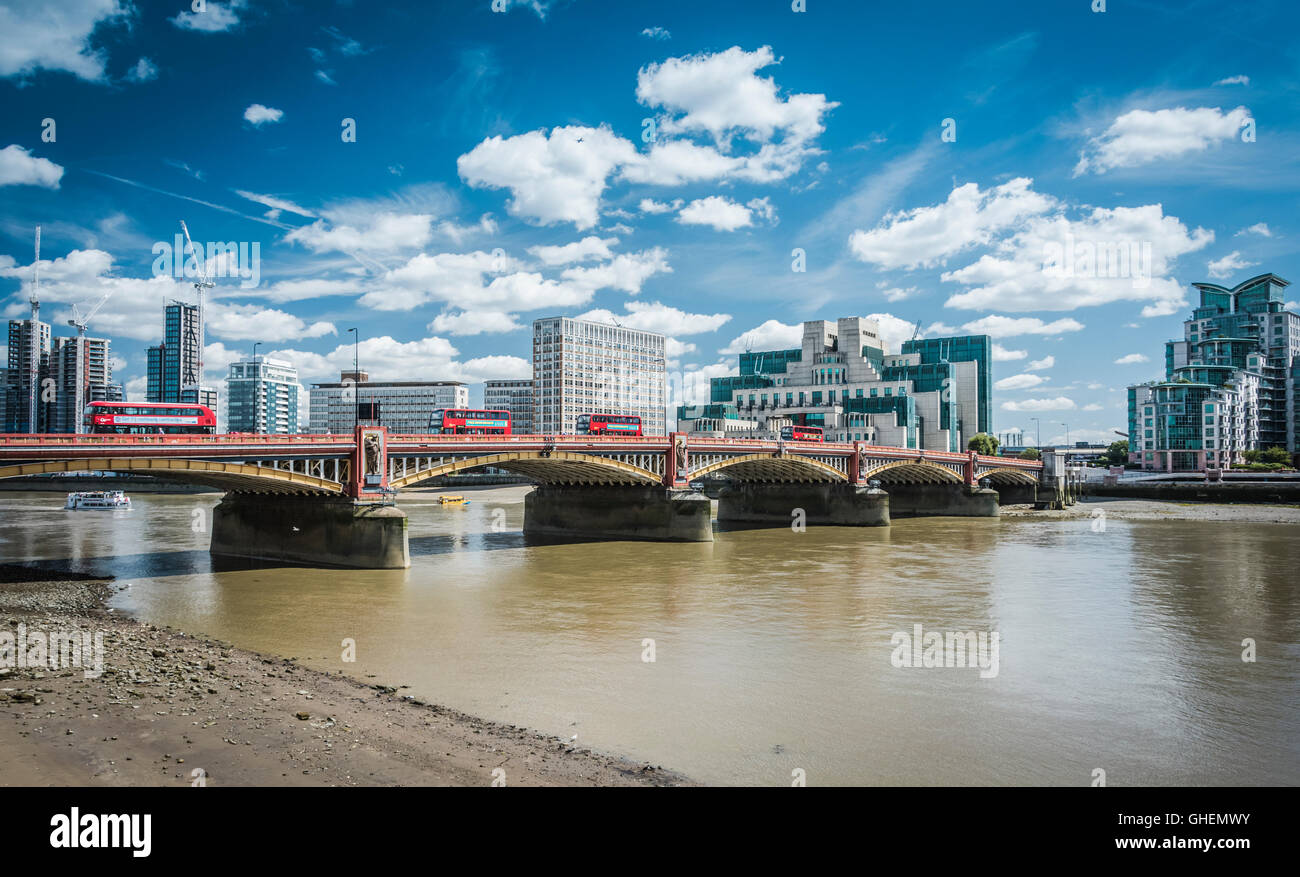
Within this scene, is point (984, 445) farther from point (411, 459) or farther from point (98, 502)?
point (98, 502)

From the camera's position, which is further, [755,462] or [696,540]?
[755,462]

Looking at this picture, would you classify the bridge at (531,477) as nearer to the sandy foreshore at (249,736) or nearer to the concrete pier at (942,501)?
the concrete pier at (942,501)

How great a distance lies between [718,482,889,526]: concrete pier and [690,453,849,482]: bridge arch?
874 mm

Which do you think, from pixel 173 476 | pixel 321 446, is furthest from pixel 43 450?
pixel 321 446

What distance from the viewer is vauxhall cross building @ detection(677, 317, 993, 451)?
13012 centimetres

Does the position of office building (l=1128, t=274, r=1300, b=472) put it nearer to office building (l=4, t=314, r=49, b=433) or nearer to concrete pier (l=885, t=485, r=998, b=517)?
concrete pier (l=885, t=485, r=998, b=517)

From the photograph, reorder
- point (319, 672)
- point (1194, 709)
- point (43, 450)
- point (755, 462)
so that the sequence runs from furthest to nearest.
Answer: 1. point (755, 462)
2. point (43, 450)
3. point (319, 672)
4. point (1194, 709)

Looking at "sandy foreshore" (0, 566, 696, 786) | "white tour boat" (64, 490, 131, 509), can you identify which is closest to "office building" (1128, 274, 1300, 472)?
"sandy foreshore" (0, 566, 696, 786)

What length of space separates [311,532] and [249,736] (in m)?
25.4

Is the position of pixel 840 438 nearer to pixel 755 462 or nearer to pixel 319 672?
pixel 755 462

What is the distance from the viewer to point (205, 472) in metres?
30.4

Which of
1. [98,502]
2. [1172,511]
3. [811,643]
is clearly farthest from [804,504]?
[98,502]
